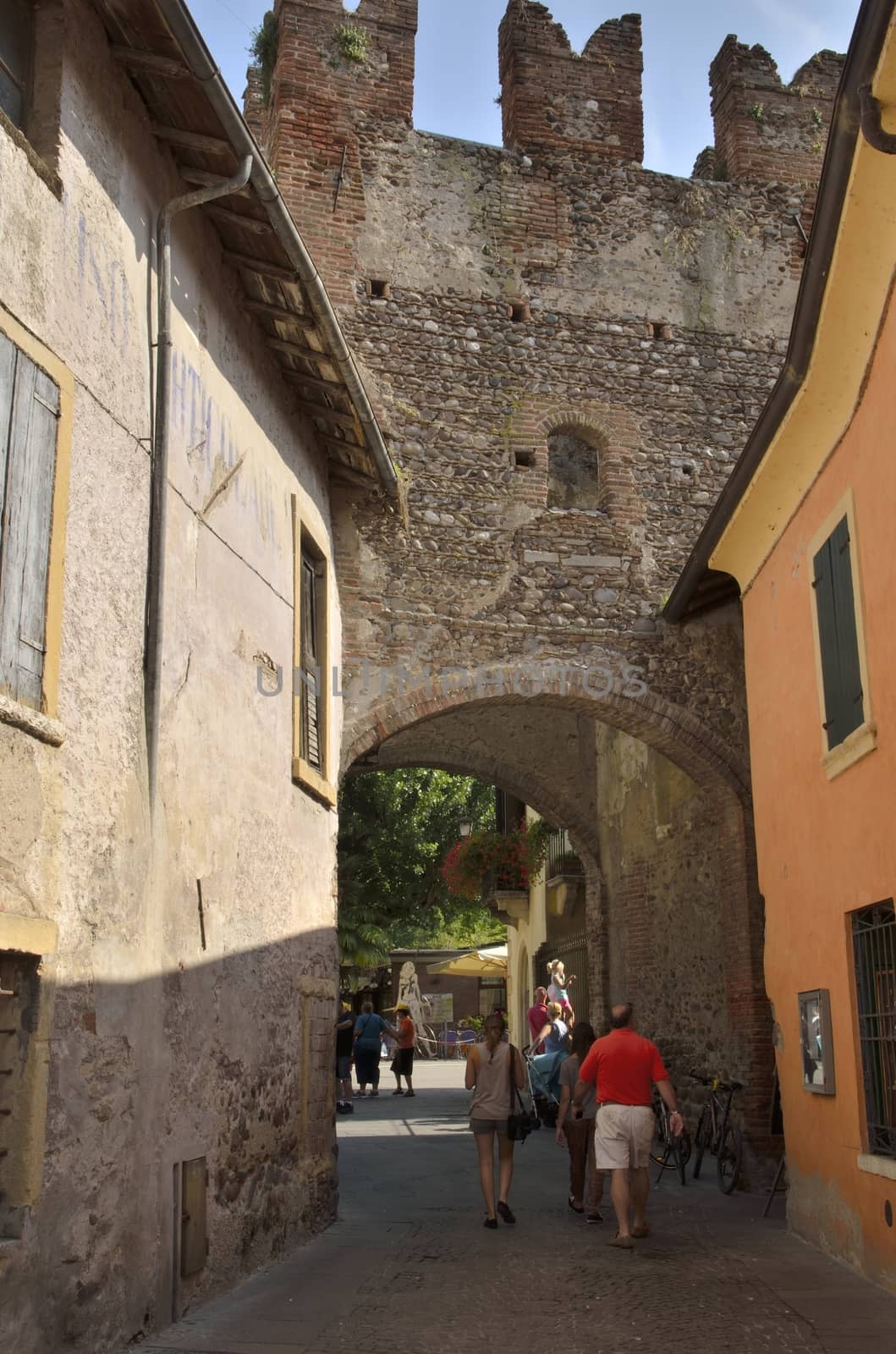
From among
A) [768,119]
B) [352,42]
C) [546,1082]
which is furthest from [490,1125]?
[768,119]

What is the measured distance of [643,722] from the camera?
11.0 m

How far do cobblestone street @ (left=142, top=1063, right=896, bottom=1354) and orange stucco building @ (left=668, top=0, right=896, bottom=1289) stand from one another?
577 mm

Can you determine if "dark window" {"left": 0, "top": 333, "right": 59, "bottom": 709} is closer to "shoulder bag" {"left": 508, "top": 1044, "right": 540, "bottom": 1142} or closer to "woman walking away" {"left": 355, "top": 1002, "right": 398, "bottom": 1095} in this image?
"shoulder bag" {"left": 508, "top": 1044, "right": 540, "bottom": 1142}

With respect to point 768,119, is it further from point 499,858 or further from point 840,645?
point 499,858

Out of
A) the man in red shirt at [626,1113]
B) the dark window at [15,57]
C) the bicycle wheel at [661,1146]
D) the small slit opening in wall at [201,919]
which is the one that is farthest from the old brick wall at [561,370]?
the dark window at [15,57]

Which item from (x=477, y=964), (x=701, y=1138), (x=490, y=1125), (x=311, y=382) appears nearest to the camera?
(x=490, y=1125)

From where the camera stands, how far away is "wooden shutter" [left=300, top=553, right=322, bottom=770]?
9289 mm

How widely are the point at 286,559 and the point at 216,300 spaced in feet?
6.12

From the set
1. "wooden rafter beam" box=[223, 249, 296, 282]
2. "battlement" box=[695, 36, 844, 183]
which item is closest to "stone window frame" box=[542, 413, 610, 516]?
"battlement" box=[695, 36, 844, 183]

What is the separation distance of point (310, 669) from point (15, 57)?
4.87 meters

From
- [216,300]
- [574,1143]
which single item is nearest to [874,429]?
[216,300]

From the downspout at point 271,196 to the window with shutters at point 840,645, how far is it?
10.7 ft

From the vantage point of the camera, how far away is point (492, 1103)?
340 inches

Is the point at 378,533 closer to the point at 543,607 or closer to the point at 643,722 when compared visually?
the point at 543,607
